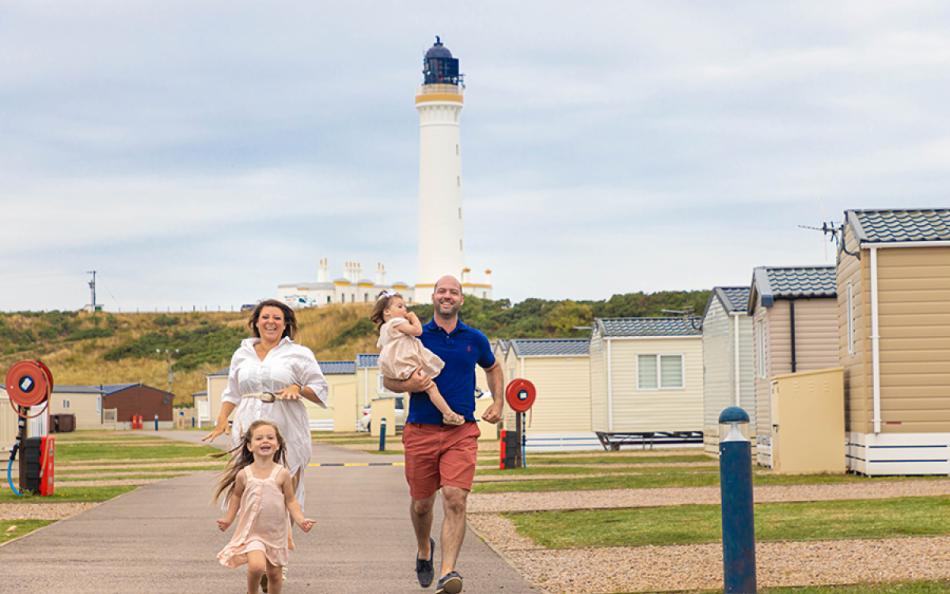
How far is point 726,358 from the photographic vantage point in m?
36.4

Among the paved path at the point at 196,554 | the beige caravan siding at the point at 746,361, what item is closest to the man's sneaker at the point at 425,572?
the paved path at the point at 196,554

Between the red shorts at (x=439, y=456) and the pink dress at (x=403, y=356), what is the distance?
472mm

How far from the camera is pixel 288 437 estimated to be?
1140 cm

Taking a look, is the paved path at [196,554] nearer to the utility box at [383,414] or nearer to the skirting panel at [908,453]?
the skirting panel at [908,453]

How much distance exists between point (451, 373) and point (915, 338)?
14396 mm

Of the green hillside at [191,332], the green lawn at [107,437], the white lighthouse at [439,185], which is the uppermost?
the white lighthouse at [439,185]

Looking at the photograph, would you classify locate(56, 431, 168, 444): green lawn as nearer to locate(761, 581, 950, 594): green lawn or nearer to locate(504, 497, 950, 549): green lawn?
locate(504, 497, 950, 549): green lawn

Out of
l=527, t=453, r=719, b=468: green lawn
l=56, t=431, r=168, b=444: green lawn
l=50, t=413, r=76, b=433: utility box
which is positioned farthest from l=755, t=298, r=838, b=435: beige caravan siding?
l=50, t=413, r=76, b=433: utility box

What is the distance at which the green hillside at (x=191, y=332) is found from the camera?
10100cm

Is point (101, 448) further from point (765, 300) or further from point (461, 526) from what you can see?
point (461, 526)

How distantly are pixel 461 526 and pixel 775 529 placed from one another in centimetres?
527

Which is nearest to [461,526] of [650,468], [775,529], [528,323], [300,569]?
[300,569]

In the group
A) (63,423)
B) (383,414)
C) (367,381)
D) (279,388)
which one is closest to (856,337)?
(279,388)

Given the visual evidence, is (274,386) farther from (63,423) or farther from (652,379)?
(63,423)
